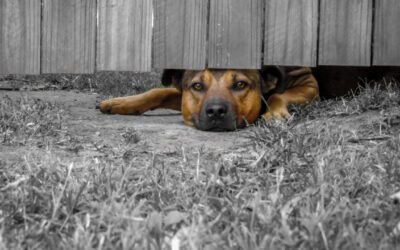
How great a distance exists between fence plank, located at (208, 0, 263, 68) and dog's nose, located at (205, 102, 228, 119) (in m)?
0.34

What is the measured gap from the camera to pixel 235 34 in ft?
15.4

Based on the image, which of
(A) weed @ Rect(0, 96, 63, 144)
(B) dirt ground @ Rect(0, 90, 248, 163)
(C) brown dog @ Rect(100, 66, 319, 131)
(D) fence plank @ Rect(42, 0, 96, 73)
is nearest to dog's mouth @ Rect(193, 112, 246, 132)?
(C) brown dog @ Rect(100, 66, 319, 131)

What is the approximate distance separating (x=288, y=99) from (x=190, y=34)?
1.26m

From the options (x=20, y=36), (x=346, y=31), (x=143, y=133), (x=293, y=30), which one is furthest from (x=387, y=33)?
(x=20, y=36)

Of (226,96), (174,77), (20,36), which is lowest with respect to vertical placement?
(226,96)

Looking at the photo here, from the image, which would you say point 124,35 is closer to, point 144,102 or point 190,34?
point 190,34

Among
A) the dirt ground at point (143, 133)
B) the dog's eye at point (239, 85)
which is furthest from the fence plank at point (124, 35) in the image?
the dog's eye at point (239, 85)

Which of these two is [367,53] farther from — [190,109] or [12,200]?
[12,200]

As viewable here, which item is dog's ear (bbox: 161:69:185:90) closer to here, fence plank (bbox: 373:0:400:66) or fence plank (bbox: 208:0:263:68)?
fence plank (bbox: 208:0:263:68)

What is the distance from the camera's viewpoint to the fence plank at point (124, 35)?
15.3 feet

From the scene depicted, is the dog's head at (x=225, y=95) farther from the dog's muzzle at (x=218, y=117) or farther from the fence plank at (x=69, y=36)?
the fence plank at (x=69, y=36)

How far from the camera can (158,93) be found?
19.7 feet

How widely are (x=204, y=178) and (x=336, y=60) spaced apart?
219 cm

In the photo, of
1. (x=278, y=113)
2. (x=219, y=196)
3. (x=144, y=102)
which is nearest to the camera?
(x=219, y=196)
